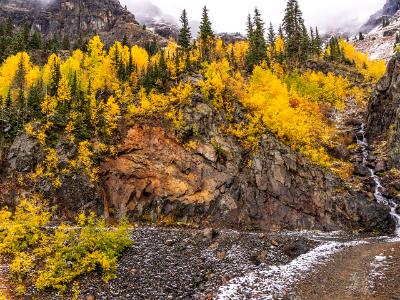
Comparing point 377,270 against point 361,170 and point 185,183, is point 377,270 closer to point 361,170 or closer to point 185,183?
point 185,183

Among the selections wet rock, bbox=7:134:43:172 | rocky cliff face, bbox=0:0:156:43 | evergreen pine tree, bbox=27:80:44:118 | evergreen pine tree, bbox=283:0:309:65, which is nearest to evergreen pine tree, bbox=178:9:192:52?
evergreen pine tree, bbox=283:0:309:65

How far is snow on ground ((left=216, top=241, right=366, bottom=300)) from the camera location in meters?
19.9

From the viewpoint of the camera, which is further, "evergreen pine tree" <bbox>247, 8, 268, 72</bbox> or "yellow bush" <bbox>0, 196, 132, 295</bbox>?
"evergreen pine tree" <bbox>247, 8, 268, 72</bbox>

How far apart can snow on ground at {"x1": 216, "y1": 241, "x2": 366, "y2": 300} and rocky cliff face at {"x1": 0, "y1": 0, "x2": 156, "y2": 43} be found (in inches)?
5767

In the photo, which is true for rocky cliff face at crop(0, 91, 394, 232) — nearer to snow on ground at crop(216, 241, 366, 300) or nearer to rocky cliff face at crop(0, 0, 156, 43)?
snow on ground at crop(216, 241, 366, 300)

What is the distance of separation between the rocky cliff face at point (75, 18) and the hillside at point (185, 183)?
329 ft

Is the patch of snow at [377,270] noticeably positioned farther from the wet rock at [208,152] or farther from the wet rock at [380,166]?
the wet rock at [380,166]

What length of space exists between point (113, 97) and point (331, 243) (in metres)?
→ 35.7

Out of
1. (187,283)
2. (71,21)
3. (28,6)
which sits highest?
(28,6)

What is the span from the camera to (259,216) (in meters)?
37.6

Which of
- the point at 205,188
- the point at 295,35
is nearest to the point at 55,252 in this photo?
the point at 205,188

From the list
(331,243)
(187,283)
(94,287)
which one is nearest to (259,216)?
Answer: (331,243)

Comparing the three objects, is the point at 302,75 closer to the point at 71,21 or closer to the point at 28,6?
the point at 71,21

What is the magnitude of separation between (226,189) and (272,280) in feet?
60.0
